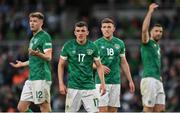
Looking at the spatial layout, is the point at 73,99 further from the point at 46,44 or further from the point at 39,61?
the point at 46,44

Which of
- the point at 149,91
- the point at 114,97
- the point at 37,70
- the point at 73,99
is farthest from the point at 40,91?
the point at 149,91

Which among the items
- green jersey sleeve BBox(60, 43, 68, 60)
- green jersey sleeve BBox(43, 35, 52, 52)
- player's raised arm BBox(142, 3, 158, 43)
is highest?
player's raised arm BBox(142, 3, 158, 43)

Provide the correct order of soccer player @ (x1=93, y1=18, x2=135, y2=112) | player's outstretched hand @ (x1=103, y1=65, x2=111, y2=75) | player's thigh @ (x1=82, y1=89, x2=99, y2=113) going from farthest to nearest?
soccer player @ (x1=93, y1=18, x2=135, y2=112) < player's outstretched hand @ (x1=103, y1=65, x2=111, y2=75) < player's thigh @ (x1=82, y1=89, x2=99, y2=113)

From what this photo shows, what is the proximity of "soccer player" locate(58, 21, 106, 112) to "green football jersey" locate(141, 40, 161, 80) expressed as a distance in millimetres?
2174

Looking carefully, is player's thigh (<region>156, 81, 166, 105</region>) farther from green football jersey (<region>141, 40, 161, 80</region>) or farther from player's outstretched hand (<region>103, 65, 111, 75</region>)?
player's outstretched hand (<region>103, 65, 111, 75</region>)

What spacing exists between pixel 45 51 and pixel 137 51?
11351mm

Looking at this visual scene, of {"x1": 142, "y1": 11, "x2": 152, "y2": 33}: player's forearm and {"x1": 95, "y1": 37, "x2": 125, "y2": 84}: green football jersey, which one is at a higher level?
{"x1": 142, "y1": 11, "x2": 152, "y2": 33}: player's forearm

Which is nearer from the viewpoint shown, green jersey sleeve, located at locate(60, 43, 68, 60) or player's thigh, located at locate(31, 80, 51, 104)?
green jersey sleeve, located at locate(60, 43, 68, 60)

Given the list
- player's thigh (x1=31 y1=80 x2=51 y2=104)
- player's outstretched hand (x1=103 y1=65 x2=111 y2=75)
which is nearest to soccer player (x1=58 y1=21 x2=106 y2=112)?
player's thigh (x1=31 y1=80 x2=51 y2=104)

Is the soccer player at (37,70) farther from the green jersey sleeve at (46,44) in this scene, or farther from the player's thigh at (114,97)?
the player's thigh at (114,97)

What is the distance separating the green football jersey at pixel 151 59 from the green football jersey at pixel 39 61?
101 inches

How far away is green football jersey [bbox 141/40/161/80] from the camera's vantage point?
1995 centimetres

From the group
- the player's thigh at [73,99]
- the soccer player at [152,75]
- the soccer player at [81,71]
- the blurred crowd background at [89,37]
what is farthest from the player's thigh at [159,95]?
the blurred crowd background at [89,37]

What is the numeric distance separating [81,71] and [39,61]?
105 centimetres
